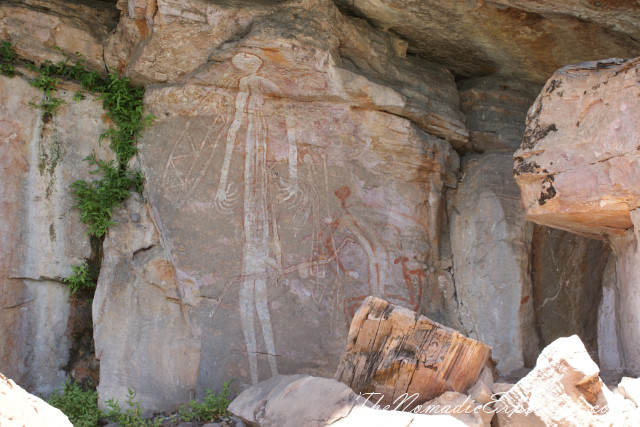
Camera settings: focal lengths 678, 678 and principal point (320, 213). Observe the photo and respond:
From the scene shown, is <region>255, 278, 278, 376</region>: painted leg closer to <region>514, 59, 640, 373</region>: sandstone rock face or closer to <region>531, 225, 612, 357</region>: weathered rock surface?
<region>514, 59, 640, 373</region>: sandstone rock face

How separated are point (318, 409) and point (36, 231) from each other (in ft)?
9.32

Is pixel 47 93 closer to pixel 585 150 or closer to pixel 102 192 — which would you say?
pixel 102 192

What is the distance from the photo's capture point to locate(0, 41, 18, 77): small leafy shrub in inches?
208

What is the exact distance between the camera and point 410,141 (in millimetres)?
5711

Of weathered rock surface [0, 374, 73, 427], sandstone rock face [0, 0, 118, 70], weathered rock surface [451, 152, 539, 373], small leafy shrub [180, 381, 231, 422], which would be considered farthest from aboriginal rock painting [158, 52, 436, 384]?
weathered rock surface [0, 374, 73, 427]

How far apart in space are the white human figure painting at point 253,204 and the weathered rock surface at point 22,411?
295 cm

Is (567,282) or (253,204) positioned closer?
(253,204)

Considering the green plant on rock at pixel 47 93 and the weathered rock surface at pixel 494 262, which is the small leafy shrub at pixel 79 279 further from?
the weathered rock surface at pixel 494 262

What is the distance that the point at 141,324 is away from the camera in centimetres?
512

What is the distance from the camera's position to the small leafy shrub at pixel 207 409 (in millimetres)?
4672

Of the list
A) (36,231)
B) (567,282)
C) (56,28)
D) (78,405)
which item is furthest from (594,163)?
(56,28)

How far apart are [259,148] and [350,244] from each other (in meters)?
1.08

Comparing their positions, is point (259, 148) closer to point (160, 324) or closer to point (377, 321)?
point (160, 324)

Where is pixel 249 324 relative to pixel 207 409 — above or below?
above
